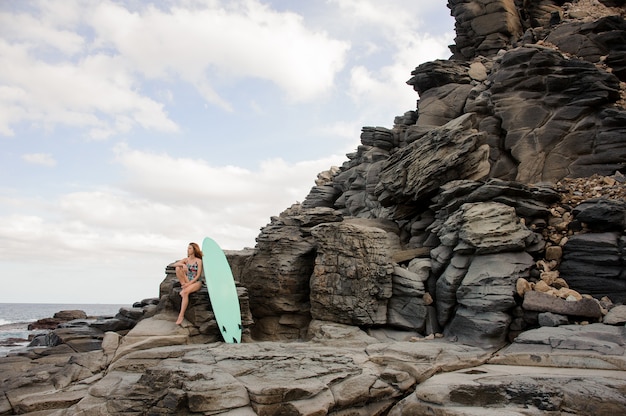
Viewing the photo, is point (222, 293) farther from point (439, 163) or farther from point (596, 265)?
point (596, 265)

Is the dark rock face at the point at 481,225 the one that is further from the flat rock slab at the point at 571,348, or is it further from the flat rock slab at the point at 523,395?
the flat rock slab at the point at 523,395

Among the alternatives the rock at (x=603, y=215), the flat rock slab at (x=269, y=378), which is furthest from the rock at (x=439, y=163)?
the flat rock slab at (x=269, y=378)

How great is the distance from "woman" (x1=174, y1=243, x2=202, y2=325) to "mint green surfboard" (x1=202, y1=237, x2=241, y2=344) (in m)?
0.29

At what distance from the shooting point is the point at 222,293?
48.2 feet

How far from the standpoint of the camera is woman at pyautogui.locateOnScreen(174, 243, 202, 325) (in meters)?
14.2

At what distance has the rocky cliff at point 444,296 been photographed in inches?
348

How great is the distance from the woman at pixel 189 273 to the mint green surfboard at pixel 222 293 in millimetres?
286

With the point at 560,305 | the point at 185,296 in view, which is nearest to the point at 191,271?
the point at 185,296

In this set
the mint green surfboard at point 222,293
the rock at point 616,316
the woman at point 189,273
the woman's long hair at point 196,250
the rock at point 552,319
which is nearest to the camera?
the rock at point 616,316

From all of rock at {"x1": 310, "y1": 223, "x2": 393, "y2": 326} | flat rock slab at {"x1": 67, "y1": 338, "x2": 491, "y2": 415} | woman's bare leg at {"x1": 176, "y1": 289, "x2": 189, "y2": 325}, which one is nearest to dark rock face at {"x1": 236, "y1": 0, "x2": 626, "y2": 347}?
rock at {"x1": 310, "y1": 223, "x2": 393, "y2": 326}

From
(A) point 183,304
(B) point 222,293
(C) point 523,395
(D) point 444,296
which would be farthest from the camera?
(D) point 444,296

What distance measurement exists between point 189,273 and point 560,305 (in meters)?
12.0

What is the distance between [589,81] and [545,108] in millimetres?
2196

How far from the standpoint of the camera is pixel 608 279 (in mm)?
13328
